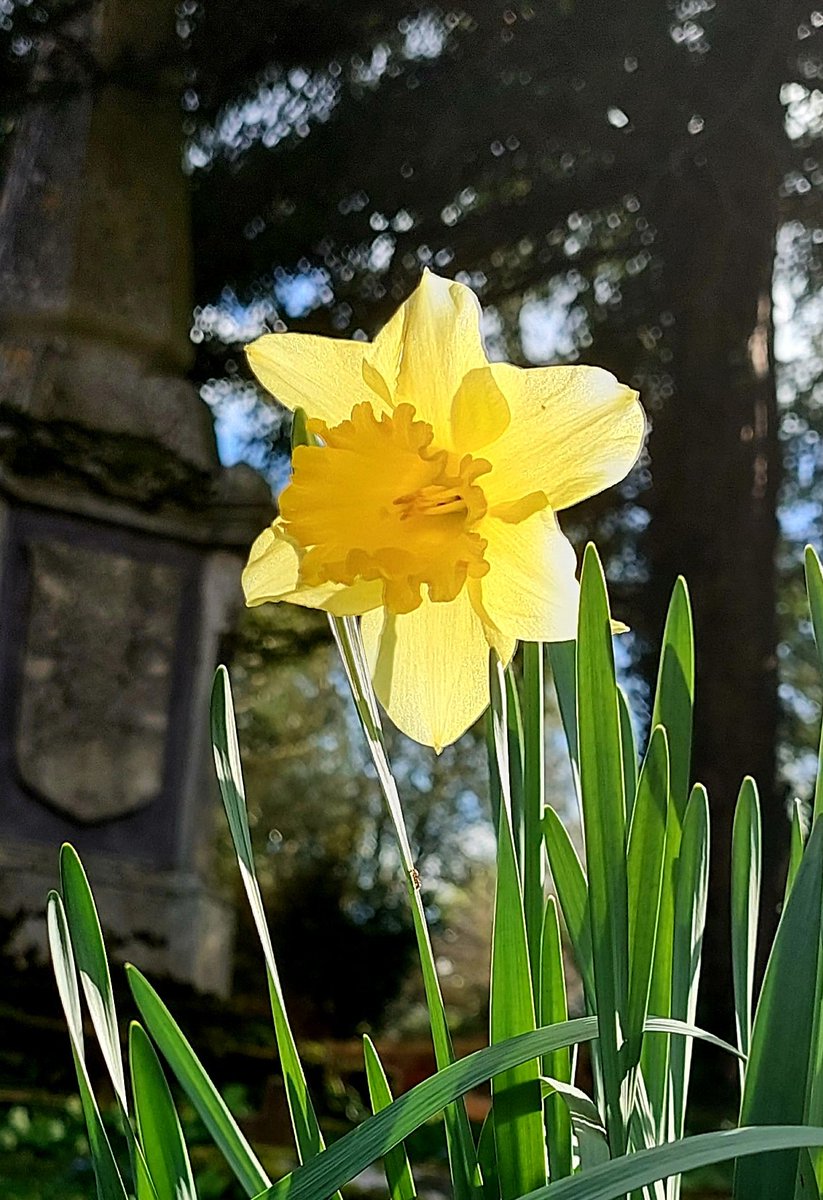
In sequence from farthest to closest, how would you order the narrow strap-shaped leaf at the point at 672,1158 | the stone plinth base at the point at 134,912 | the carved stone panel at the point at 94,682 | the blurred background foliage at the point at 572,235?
the blurred background foliage at the point at 572,235 → the carved stone panel at the point at 94,682 → the stone plinth base at the point at 134,912 → the narrow strap-shaped leaf at the point at 672,1158

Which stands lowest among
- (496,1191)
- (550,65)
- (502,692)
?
(496,1191)

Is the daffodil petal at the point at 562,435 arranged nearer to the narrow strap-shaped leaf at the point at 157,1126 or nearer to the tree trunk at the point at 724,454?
the narrow strap-shaped leaf at the point at 157,1126

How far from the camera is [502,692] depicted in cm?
24

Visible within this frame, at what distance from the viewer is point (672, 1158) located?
6.8 inches

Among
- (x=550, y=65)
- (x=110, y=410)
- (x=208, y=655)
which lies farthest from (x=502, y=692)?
(x=550, y=65)

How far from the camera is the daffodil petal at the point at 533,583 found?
Result: 0.79 ft

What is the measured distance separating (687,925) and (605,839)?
79 millimetres

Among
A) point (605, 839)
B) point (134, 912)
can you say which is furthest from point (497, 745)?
point (134, 912)

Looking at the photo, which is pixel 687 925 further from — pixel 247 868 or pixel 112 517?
pixel 112 517

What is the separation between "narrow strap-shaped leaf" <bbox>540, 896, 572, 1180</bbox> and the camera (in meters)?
0.25

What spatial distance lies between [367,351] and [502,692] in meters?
0.08

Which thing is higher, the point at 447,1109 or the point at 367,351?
the point at 367,351

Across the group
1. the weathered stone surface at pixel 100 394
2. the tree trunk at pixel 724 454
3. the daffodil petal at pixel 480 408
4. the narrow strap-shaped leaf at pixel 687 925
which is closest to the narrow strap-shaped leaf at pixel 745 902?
the narrow strap-shaped leaf at pixel 687 925

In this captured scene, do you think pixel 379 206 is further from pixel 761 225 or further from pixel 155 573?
pixel 155 573
